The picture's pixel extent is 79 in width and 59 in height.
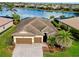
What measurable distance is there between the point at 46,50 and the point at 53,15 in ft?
1.52

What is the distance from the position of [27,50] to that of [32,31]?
0.83ft

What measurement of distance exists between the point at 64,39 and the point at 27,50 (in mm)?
495

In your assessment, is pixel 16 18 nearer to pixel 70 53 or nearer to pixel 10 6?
pixel 10 6

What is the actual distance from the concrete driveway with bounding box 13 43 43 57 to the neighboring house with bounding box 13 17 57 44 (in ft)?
0.17

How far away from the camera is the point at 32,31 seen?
3557 mm

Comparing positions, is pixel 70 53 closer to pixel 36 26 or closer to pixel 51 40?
pixel 51 40

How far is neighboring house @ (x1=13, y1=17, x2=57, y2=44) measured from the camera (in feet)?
11.7

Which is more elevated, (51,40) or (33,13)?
(33,13)

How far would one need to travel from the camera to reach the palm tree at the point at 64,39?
352 centimetres

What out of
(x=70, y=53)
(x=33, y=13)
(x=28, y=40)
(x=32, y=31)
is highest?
(x=33, y=13)

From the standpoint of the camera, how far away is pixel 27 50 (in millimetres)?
3562

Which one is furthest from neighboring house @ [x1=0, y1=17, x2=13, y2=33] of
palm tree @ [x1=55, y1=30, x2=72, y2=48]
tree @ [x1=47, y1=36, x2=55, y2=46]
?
palm tree @ [x1=55, y1=30, x2=72, y2=48]

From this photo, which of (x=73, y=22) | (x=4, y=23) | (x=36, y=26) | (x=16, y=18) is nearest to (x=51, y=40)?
(x=36, y=26)

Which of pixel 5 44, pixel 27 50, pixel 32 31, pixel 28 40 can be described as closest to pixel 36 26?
pixel 32 31
